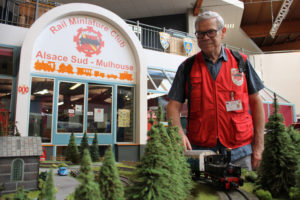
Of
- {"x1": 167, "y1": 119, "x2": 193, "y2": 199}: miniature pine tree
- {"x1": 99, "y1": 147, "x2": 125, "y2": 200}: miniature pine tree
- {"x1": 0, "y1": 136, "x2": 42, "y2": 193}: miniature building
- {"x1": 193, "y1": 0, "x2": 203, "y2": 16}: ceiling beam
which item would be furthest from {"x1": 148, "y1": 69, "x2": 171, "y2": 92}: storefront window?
{"x1": 99, "y1": 147, "x2": 125, "y2": 200}: miniature pine tree

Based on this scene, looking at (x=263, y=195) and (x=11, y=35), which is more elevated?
(x=11, y=35)

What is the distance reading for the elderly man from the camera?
1.90 meters

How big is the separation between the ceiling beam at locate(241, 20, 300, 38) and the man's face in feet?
66.1

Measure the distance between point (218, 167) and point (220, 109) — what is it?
18.3 inches

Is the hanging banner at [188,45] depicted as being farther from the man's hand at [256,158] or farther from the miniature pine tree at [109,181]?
the miniature pine tree at [109,181]

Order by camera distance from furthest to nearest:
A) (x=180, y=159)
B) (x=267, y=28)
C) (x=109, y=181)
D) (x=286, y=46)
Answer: (x=286, y=46)
(x=267, y=28)
(x=180, y=159)
(x=109, y=181)

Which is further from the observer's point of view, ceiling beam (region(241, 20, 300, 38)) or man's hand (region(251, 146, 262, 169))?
ceiling beam (region(241, 20, 300, 38))

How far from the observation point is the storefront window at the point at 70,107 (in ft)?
25.3

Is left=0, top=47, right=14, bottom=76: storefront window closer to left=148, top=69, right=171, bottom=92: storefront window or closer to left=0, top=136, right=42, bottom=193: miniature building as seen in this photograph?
left=148, top=69, right=171, bottom=92: storefront window

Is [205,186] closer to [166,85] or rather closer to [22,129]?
[22,129]

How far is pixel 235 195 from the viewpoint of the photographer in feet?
5.25

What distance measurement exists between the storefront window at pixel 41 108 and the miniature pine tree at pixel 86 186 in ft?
22.5

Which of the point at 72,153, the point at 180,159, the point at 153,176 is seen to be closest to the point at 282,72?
the point at 72,153

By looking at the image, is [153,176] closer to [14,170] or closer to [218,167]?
[218,167]
